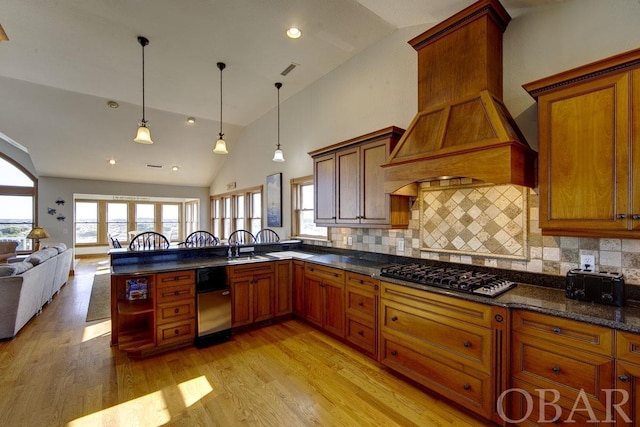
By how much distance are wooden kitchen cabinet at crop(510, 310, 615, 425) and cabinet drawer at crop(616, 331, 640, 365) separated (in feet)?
0.10

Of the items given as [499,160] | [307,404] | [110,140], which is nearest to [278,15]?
[499,160]

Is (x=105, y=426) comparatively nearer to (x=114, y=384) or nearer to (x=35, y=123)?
(x=114, y=384)

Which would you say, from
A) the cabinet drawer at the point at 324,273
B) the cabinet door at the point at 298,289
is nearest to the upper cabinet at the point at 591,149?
the cabinet drawer at the point at 324,273

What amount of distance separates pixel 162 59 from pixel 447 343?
4.82 m

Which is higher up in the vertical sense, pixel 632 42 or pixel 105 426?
pixel 632 42

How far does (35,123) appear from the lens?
586cm

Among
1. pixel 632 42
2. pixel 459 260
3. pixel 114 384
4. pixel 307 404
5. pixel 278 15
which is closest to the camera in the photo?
pixel 632 42

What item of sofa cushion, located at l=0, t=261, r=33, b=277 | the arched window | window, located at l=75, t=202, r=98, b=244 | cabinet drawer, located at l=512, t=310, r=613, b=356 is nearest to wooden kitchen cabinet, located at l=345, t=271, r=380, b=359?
cabinet drawer, located at l=512, t=310, r=613, b=356

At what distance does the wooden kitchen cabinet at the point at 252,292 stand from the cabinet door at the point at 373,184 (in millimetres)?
1463

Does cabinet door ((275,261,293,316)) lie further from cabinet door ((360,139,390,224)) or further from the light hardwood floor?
cabinet door ((360,139,390,224))

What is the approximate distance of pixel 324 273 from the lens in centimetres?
339

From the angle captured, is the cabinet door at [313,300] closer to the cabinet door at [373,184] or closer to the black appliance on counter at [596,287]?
the cabinet door at [373,184]

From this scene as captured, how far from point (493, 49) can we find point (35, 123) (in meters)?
8.14

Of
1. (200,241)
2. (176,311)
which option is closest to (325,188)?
(176,311)
